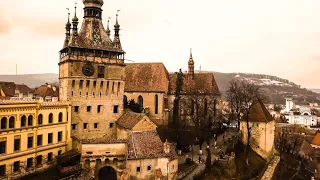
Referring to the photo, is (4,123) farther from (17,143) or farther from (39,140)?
(39,140)

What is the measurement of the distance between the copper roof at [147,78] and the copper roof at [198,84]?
1.84 meters

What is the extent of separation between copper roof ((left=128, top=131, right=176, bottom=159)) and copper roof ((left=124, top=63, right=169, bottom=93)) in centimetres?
2194

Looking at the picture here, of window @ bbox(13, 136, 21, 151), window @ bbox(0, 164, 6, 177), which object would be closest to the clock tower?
window @ bbox(13, 136, 21, 151)

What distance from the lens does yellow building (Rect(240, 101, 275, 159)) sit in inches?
2034

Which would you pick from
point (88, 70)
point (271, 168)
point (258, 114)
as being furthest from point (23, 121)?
point (271, 168)

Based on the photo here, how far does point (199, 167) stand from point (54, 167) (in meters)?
19.9

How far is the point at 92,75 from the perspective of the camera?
42688 mm

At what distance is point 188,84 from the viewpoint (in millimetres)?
62281

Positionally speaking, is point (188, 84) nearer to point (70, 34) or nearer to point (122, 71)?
point (122, 71)

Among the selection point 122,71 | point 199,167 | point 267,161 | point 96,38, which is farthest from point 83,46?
point 267,161

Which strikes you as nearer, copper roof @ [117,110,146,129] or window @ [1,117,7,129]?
window @ [1,117,7,129]

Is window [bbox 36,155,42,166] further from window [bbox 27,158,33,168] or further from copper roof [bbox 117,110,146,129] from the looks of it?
copper roof [bbox 117,110,146,129]

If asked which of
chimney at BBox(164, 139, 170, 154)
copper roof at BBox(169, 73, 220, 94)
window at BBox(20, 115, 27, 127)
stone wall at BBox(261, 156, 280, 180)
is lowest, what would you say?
stone wall at BBox(261, 156, 280, 180)

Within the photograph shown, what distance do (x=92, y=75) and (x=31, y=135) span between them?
40.2 feet
